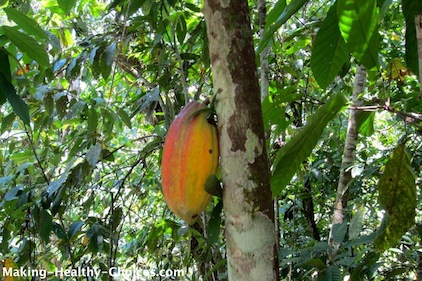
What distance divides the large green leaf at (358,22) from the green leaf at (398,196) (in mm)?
174

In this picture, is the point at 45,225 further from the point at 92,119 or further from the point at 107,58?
the point at 107,58

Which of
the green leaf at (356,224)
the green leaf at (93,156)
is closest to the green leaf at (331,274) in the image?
the green leaf at (356,224)

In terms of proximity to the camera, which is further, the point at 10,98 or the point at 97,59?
the point at 97,59

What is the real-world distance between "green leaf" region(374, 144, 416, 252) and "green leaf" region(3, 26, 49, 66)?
0.80 meters

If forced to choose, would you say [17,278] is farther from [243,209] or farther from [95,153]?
[243,209]

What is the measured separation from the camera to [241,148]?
23.5 inches

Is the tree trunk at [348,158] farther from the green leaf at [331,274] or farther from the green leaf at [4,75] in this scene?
the green leaf at [4,75]

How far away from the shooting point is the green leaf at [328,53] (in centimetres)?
66

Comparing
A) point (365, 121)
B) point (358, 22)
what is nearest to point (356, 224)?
point (365, 121)

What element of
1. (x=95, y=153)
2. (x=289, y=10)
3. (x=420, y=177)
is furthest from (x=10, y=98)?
(x=420, y=177)

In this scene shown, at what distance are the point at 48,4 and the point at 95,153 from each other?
33.1 inches

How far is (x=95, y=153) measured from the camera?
121cm

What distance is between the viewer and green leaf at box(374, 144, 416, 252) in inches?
23.3

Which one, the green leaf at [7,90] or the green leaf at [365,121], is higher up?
the green leaf at [7,90]
